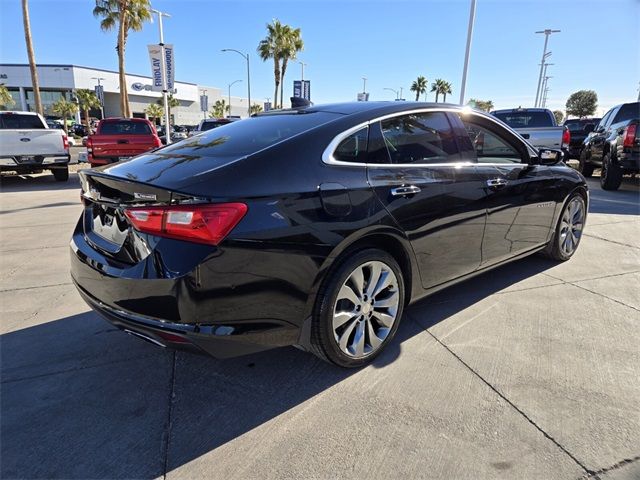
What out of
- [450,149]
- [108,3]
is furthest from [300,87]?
[450,149]

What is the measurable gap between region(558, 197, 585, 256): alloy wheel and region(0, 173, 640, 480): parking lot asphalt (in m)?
1.00

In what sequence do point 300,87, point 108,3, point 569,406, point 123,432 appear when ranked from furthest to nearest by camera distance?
point 300,87
point 108,3
point 569,406
point 123,432

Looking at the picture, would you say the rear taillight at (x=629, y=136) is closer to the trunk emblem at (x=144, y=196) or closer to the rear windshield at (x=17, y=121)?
the trunk emblem at (x=144, y=196)

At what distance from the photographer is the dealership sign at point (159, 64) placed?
50.8ft

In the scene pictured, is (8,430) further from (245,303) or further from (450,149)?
(450,149)

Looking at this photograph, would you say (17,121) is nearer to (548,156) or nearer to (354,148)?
(354,148)

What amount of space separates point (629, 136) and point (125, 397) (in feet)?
34.0

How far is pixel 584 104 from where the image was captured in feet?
223

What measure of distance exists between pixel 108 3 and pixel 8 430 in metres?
30.0

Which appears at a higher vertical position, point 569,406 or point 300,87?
point 300,87

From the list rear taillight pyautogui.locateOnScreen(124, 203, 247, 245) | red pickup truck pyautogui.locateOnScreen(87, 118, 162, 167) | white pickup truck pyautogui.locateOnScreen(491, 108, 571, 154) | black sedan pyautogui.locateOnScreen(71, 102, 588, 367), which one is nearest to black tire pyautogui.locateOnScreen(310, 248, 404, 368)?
black sedan pyautogui.locateOnScreen(71, 102, 588, 367)

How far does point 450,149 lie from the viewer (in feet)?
10.8

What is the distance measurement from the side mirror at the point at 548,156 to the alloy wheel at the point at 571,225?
0.64 m

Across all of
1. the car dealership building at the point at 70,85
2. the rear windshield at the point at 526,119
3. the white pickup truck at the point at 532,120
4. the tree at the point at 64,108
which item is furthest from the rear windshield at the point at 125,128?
the tree at the point at 64,108
